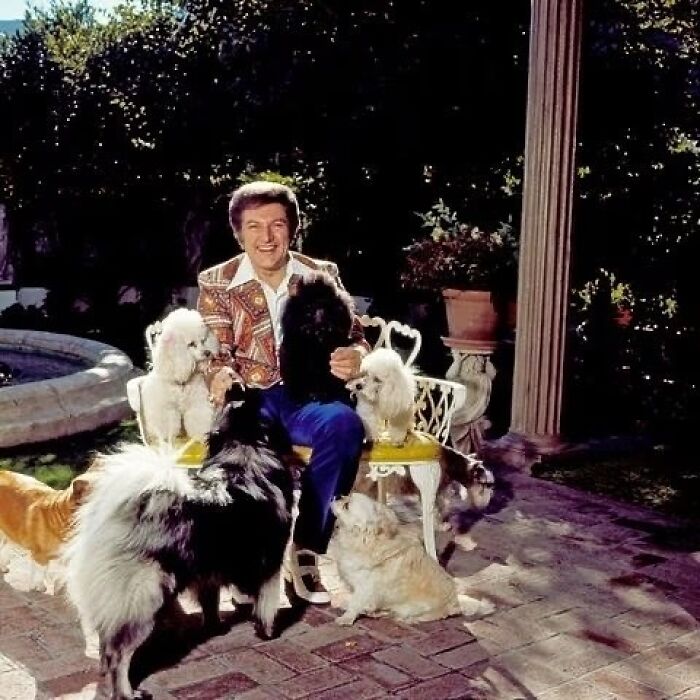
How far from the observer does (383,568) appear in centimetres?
325

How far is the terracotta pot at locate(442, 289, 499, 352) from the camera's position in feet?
18.5

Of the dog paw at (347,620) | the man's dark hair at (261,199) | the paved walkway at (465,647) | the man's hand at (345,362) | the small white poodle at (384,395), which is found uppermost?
the man's dark hair at (261,199)

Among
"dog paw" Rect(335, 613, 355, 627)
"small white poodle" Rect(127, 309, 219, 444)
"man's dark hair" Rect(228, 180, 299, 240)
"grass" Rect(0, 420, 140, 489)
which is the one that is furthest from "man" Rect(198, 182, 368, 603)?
"grass" Rect(0, 420, 140, 489)

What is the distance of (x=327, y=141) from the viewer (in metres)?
9.84

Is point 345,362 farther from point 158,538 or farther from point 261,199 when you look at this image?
point 158,538

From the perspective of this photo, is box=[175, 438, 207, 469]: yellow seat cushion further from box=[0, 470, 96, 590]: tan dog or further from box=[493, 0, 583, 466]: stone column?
box=[493, 0, 583, 466]: stone column

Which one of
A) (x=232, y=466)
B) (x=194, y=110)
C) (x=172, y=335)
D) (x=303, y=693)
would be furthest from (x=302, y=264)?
(x=194, y=110)

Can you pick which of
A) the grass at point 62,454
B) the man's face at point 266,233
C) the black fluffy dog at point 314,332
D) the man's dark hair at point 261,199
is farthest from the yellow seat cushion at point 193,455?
the grass at point 62,454

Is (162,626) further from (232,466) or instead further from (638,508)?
(638,508)

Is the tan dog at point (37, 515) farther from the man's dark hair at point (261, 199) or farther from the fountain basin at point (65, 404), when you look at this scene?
the fountain basin at point (65, 404)

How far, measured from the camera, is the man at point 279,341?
3.46m

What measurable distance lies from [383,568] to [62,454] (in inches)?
125

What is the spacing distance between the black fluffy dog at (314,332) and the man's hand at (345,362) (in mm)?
20

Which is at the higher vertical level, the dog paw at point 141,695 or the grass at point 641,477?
the dog paw at point 141,695
